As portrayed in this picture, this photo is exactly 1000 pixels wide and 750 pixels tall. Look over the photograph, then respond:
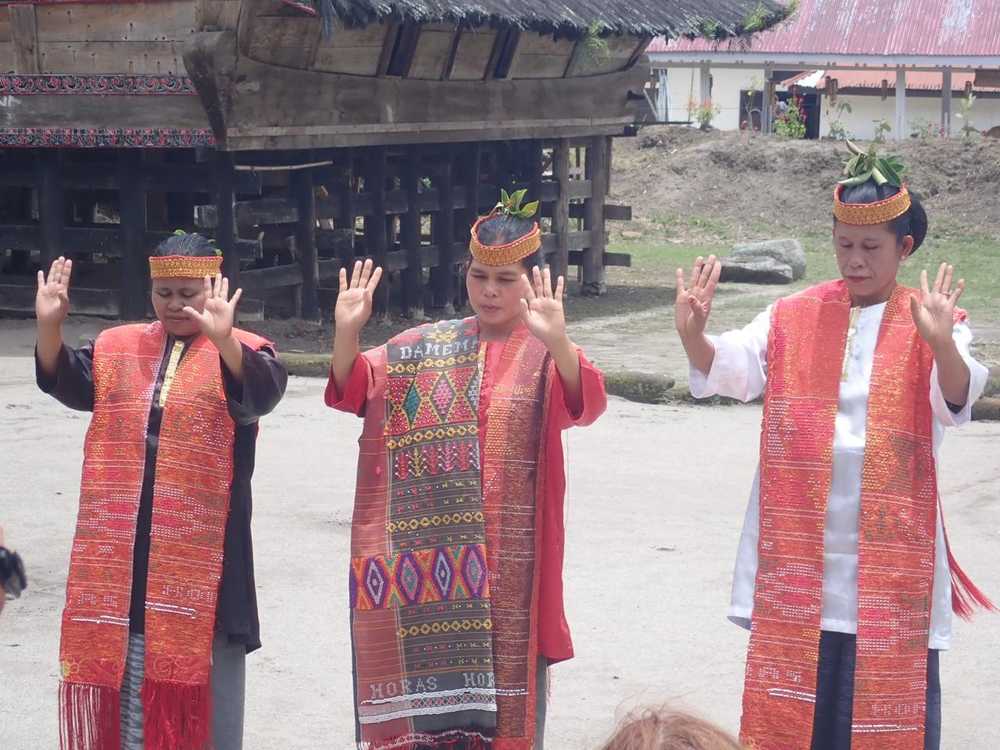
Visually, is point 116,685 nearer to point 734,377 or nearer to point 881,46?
point 734,377

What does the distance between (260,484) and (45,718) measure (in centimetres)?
330

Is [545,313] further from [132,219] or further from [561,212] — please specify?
[561,212]

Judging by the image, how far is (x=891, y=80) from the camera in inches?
1371

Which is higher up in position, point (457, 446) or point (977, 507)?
point (457, 446)

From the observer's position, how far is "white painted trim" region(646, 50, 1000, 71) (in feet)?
98.6

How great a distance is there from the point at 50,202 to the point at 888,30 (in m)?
22.0

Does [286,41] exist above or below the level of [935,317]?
below

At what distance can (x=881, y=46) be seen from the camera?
30688 millimetres

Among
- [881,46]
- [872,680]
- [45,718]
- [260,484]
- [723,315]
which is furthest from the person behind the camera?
[881,46]

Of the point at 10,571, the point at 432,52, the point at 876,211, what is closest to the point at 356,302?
the point at 876,211

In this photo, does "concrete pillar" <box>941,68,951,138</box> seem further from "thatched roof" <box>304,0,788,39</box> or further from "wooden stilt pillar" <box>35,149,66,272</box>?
"wooden stilt pillar" <box>35,149,66,272</box>

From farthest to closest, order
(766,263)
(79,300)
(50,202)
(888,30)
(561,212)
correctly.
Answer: (888,30), (766,263), (561,212), (79,300), (50,202)

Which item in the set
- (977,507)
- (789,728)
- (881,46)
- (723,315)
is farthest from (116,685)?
(881,46)

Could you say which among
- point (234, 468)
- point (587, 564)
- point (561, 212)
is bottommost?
point (561, 212)
